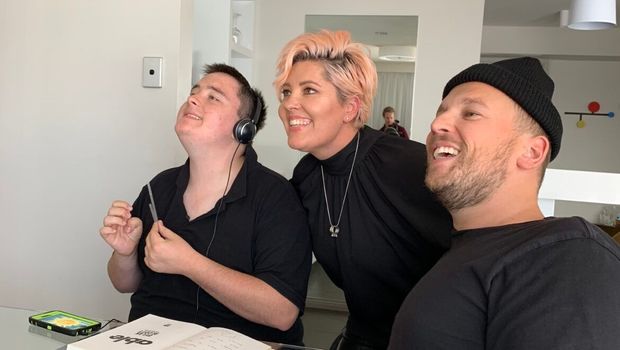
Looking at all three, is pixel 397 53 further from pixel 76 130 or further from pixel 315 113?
pixel 315 113

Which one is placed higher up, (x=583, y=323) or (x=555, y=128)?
(x=555, y=128)

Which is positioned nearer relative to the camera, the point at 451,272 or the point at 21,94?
the point at 451,272

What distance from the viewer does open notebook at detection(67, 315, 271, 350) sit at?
979 mm

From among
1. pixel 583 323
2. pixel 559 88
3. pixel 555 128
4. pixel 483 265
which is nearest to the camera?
pixel 583 323

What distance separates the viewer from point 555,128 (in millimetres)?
981

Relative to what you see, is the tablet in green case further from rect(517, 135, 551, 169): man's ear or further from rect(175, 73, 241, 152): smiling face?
rect(517, 135, 551, 169): man's ear

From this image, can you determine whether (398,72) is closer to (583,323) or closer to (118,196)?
(118,196)

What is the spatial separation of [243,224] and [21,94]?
128 cm

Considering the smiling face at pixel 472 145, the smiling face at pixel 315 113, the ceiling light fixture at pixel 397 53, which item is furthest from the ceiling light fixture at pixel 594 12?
the smiling face at pixel 472 145

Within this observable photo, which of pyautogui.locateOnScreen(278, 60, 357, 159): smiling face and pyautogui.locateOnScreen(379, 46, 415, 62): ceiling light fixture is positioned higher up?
pyautogui.locateOnScreen(379, 46, 415, 62): ceiling light fixture

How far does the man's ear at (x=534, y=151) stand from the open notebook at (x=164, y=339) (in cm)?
60

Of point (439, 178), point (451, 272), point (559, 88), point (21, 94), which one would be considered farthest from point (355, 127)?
point (559, 88)

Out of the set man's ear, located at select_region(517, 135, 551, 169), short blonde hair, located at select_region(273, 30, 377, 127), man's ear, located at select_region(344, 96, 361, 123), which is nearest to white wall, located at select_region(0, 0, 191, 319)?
short blonde hair, located at select_region(273, 30, 377, 127)

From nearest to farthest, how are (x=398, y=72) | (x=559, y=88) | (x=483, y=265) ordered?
(x=483, y=265) → (x=398, y=72) → (x=559, y=88)
